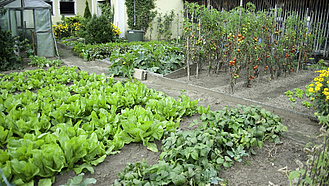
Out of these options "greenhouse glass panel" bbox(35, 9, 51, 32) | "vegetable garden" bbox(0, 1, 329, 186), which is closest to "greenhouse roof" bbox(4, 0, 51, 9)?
"greenhouse glass panel" bbox(35, 9, 51, 32)

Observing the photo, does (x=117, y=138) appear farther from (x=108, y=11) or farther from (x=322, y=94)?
(x=108, y=11)

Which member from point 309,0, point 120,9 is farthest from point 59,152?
point 120,9

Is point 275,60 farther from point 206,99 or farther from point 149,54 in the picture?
point 149,54

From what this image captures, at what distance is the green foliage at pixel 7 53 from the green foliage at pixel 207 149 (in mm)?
7415

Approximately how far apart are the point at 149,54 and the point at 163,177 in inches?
220

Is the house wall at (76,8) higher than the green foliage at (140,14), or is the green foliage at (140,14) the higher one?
the house wall at (76,8)

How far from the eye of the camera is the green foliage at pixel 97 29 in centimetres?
1196

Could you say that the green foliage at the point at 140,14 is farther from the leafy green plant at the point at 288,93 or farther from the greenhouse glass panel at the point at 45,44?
the leafy green plant at the point at 288,93

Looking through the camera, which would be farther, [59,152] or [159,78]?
[159,78]

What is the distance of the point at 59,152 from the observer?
2523 mm

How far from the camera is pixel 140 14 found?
14.0 metres

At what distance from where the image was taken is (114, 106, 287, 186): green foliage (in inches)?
93.6

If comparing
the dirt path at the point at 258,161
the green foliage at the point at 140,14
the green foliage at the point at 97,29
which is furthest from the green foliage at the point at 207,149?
the green foliage at the point at 140,14

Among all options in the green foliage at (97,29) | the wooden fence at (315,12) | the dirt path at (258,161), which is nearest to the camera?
the dirt path at (258,161)
